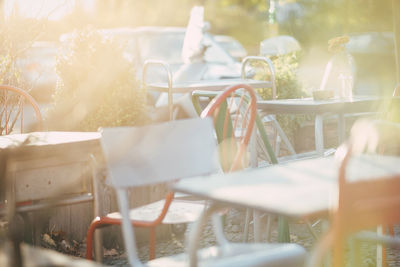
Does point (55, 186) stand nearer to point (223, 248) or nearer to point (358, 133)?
point (223, 248)

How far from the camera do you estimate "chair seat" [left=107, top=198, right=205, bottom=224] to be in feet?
9.86

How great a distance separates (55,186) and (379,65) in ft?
48.3

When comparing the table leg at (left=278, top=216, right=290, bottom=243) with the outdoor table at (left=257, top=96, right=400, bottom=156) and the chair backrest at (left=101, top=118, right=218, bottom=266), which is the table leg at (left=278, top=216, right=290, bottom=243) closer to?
the chair backrest at (left=101, top=118, right=218, bottom=266)

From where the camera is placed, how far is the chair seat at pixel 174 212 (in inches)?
118

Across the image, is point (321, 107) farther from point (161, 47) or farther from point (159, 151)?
point (161, 47)

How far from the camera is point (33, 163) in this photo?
3.35 metres

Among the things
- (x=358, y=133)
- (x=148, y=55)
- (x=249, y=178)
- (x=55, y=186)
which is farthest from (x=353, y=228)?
(x=148, y=55)

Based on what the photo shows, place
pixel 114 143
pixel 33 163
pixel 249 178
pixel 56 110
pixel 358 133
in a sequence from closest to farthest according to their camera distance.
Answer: pixel 358 133, pixel 249 178, pixel 114 143, pixel 33 163, pixel 56 110

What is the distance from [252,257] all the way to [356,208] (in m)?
0.35

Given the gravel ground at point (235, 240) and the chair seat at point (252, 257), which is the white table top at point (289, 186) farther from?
the gravel ground at point (235, 240)

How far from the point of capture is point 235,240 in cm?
474

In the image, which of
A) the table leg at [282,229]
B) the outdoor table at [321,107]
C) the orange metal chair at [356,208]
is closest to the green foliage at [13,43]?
the outdoor table at [321,107]

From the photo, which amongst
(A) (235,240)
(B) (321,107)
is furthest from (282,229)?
(A) (235,240)

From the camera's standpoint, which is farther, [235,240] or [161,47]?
[161,47]
